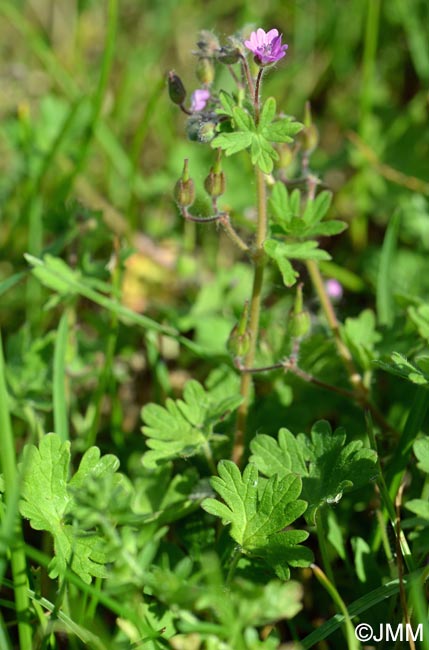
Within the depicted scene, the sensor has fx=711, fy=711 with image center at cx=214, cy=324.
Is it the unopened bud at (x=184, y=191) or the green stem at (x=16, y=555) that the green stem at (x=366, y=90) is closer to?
the unopened bud at (x=184, y=191)

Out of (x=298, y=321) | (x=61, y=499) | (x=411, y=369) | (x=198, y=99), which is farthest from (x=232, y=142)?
(x=61, y=499)

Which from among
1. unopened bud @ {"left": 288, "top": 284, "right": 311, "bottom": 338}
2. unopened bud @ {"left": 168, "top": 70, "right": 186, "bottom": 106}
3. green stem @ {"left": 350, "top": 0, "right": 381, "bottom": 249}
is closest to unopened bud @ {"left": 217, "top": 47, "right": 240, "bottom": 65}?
unopened bud @ {"left": 168, "top": 70, "right": 186, "bottom": 106}

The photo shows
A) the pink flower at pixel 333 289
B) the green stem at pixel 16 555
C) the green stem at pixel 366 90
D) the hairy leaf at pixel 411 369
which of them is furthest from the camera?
the green stem at pixel 366 90

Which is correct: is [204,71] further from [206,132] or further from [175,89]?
[206,132]

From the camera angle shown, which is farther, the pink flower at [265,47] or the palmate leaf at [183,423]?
the palmate leaf at [183,423]

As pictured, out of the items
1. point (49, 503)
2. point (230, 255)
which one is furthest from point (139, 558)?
point (230, 255)

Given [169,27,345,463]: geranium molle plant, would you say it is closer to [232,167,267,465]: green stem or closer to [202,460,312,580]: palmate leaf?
[232,167,267,465]: green stem

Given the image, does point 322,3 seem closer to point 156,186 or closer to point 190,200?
point 156,186

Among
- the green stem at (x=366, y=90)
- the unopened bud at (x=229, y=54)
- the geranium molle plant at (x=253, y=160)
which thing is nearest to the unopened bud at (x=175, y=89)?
the geranium molle plant at (x=253, y=160)
